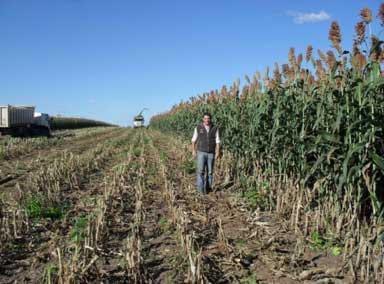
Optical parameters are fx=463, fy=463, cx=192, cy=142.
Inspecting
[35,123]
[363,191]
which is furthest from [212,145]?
[35,123]

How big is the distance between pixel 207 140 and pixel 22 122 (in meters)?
23.7

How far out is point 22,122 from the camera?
30703mm

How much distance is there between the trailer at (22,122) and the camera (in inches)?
1125

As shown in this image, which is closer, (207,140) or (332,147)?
(332,147)

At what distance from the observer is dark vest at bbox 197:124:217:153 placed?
1002 cm

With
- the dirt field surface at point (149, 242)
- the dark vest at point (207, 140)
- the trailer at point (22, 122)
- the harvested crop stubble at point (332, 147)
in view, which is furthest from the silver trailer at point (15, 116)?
the harvested crop stubble at point (332, 147)

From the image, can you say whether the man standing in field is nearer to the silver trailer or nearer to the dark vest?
the dark vest

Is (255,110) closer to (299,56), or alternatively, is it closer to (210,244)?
(299,56)

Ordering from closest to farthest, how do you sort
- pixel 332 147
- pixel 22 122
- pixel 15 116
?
pixel 332 147 → pixel 15 116 → pixel 22 122

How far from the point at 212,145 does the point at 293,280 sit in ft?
17.6

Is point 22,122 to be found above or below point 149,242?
above

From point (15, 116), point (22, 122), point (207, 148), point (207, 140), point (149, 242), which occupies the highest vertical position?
point (15, 116)

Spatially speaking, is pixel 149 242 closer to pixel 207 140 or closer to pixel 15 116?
pixel 207 140

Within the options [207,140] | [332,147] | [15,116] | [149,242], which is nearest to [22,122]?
[15,116]
